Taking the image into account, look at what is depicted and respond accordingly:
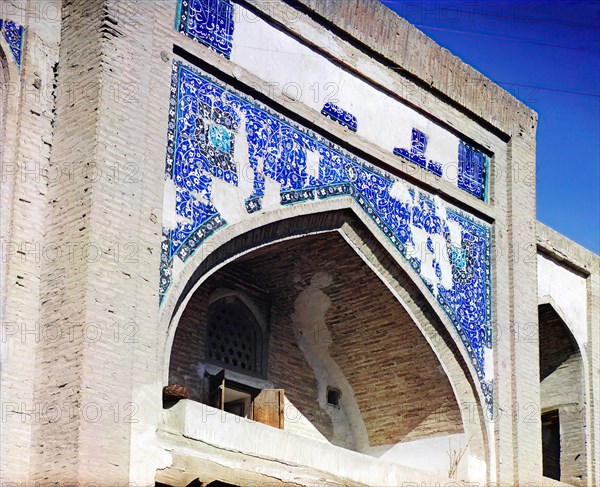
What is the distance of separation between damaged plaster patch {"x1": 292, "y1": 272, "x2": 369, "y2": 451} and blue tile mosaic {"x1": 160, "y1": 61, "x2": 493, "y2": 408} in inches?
32.3

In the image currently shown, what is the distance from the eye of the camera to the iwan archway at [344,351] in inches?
343

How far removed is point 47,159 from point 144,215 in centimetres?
62

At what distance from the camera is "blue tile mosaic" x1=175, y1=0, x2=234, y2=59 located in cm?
775

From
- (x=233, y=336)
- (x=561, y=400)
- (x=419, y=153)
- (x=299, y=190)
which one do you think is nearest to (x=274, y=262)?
(x=233, y=336)

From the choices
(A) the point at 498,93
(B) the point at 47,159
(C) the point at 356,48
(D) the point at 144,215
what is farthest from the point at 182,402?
(A) the point at 498,93

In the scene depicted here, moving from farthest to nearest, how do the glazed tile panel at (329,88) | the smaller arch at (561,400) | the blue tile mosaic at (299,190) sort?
the smaller arch at (561,400) < the glazed tile panel at (329,88) < the blue tile mosaic at (299,190)

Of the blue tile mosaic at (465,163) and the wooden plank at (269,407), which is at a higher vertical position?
the blue tile mosaic at (465,163)

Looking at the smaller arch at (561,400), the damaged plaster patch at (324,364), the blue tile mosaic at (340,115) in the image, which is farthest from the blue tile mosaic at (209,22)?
the smaller arch at (561,400)

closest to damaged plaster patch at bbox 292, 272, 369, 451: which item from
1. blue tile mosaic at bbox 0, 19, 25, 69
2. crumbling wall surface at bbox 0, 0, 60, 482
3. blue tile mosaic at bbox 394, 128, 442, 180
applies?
blue tile mosaic at bbox 394, 128, 442, 180

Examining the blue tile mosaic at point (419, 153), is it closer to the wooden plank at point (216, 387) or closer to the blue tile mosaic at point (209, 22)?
the blue tile mosaic at point (209, 22)

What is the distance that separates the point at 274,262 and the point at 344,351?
0.96 m

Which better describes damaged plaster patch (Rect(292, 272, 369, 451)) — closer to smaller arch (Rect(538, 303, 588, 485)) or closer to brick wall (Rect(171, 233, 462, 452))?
brick wall (Rect(171, 233, 462, 452))

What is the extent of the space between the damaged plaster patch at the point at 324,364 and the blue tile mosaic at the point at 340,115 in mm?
1239

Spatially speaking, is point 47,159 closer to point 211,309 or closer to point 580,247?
point 211,309
